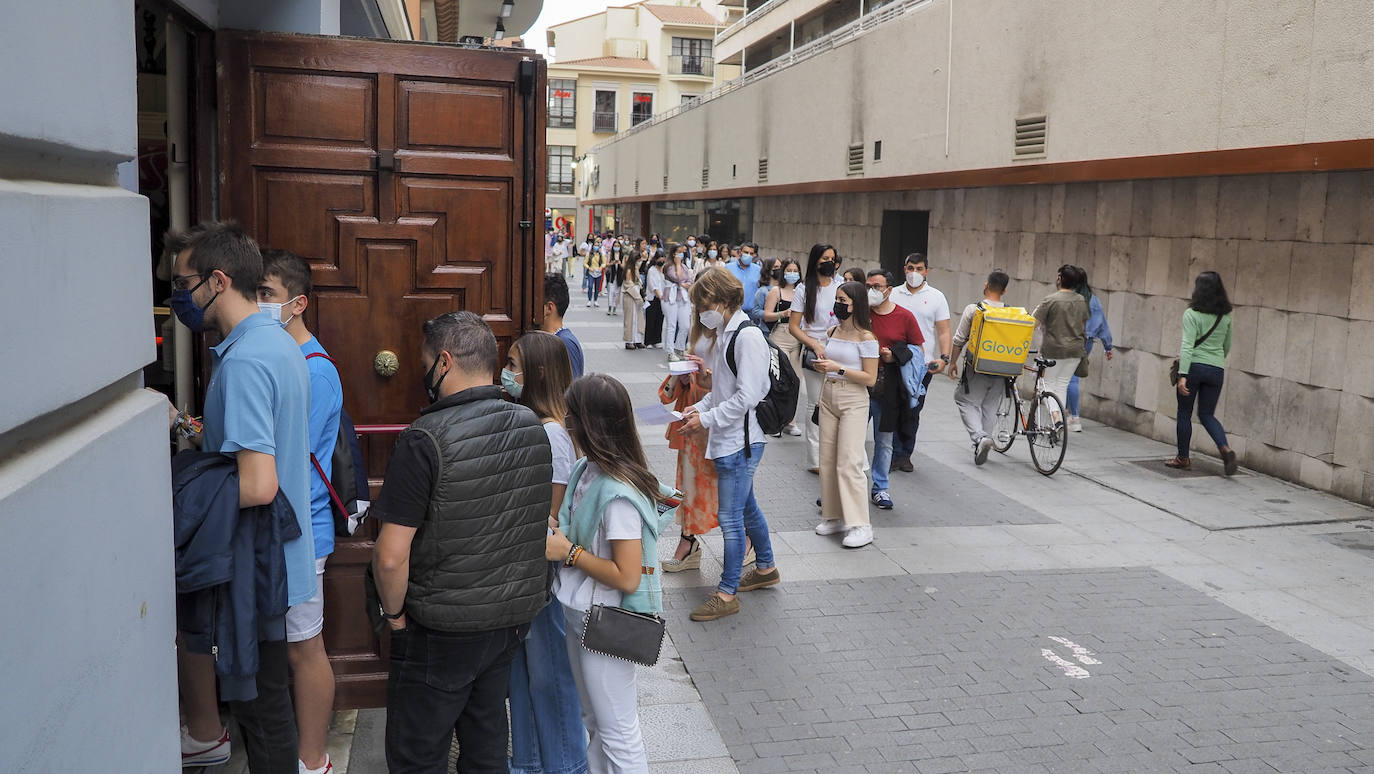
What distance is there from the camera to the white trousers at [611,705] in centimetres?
380

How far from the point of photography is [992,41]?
48.0 ft

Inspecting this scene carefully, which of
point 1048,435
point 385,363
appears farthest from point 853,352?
point 385,363

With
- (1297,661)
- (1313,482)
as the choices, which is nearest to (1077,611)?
(1297,661)

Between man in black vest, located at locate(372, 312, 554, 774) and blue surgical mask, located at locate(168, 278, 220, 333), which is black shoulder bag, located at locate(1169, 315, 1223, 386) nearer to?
man in black vest, located at locate(372, 312, 554, 774)

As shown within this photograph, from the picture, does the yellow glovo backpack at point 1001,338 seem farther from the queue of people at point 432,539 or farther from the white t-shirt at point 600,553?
the white t-shirt at point 600,553

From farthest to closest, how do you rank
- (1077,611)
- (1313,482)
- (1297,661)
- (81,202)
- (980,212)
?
(980,212)
(1313,482)
(1077,611)
(1297,661)
(81,202)

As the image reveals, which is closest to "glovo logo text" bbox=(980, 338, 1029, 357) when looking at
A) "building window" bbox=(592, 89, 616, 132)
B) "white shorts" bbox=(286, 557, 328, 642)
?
"white shorts" bbox=(286, 557, 328, 642)

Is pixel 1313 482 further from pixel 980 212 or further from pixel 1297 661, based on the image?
pixel 980 212

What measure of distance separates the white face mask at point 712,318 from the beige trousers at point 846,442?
1.54 meters

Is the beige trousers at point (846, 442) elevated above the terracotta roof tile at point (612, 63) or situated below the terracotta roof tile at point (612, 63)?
below

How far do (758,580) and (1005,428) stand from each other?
5.26 metres

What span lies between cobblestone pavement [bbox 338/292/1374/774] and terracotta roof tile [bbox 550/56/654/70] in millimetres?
61901

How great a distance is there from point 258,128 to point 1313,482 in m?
9.25

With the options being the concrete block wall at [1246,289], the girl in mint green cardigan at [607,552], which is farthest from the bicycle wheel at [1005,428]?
the girl in mint green cardigan at [607,552]
